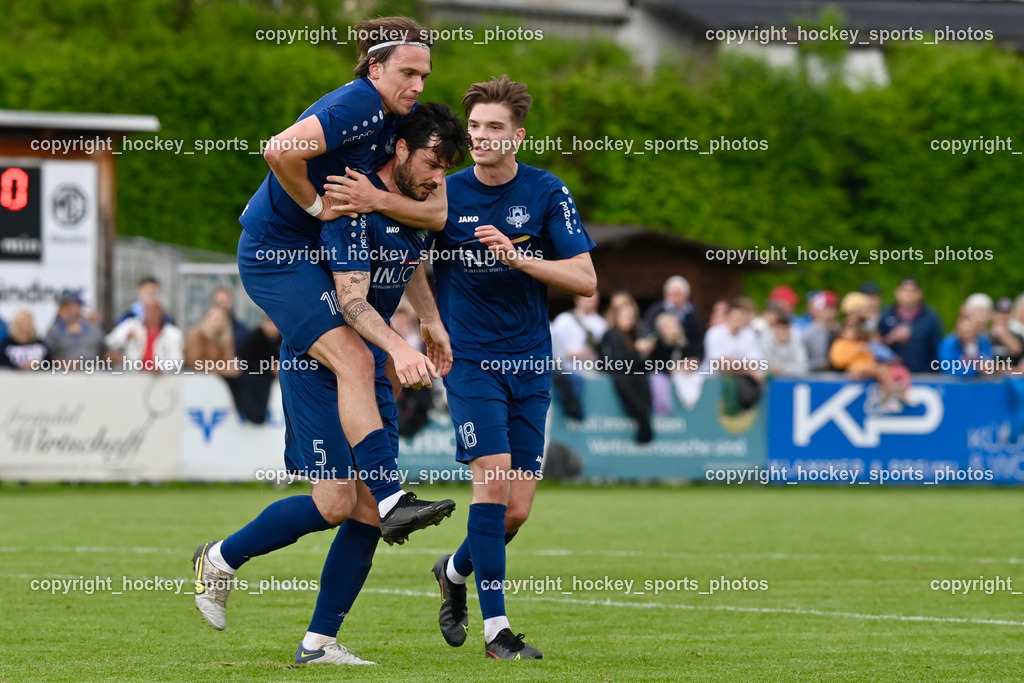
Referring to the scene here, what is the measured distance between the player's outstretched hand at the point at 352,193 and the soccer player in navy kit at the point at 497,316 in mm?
526

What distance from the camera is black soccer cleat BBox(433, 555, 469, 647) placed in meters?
6.88

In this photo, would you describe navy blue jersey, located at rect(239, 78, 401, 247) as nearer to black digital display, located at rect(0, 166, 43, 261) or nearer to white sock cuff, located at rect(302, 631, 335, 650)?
white sock cuff, located at rect(302, 631, 335, 650)

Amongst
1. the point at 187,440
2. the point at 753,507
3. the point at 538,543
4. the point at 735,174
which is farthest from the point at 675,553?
the point at 735,174

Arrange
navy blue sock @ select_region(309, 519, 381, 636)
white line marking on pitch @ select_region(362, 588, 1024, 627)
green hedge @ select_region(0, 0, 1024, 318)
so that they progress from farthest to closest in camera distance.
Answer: green hedge @ select_region(0, 0, 1024, 318) < white line marking on pitch @ select_region(362, 588, 1024, 627) < navy blue sock @ select_region(309, 519, 381, 636)

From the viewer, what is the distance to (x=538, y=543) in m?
11.7

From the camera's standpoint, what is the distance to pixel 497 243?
6500 millimetres

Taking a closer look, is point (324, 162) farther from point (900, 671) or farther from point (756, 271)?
point (756, 271)

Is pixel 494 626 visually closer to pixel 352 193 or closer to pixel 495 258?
pixel 495 258

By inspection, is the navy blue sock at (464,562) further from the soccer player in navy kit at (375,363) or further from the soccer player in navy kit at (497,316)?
the soccer player in navy kit at (375,363)

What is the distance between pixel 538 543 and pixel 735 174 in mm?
18765

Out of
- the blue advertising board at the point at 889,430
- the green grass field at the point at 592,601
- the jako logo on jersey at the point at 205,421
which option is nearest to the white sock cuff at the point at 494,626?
the green grass field at the point at 592,601

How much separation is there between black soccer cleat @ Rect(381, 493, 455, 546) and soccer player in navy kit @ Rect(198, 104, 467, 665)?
0.88ft

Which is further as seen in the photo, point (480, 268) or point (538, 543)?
point (538, 543)

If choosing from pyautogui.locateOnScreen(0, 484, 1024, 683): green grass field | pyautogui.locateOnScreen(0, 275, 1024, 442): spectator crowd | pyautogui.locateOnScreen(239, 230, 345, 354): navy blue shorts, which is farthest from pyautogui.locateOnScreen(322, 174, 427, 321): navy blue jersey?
pyautogui.locateOnScreen(0, 275, 1024, 442): spectator crowd
